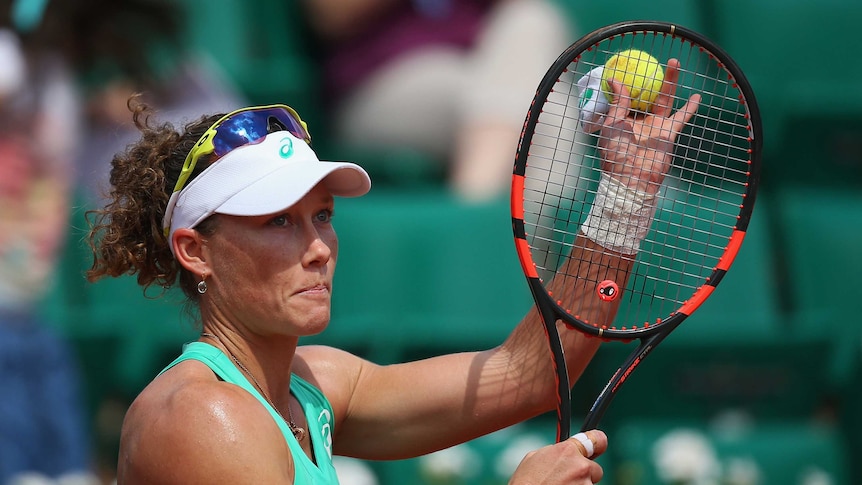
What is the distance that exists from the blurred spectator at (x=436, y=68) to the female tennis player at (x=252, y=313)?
2607 mm

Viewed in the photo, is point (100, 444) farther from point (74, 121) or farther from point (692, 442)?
point (692, 442)

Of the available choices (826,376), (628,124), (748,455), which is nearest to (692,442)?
(748,455)

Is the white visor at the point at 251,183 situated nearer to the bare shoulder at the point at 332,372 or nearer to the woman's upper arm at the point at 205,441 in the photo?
the woman's upper arm at the point at 205,441

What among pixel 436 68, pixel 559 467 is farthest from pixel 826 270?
pixel 559 467

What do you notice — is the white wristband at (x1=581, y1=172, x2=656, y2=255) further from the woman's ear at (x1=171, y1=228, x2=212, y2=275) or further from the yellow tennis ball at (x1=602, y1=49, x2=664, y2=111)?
the woman's ear at (x1=171, y1=228, x2=212, y2=275)

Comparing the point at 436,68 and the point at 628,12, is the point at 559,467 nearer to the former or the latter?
the point at 436,68

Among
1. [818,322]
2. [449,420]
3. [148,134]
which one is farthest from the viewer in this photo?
[818,322]

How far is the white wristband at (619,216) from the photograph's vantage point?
88.6 inches

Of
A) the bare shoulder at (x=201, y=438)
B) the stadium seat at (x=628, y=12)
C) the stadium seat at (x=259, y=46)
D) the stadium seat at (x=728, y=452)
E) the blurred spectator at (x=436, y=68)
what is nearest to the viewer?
the bare shoulder at (x=201, y=438)

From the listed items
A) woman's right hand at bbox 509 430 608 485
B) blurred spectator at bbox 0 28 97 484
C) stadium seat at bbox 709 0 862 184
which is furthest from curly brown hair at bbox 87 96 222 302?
stadium seat at bbox 709 0 862 184

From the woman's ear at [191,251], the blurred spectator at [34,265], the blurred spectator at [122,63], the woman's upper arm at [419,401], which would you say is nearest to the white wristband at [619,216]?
the woman's upper arm at [419,401]

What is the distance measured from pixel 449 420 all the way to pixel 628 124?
2.16ft

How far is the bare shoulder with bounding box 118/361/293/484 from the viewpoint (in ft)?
6.13

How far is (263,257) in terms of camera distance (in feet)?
6.72
